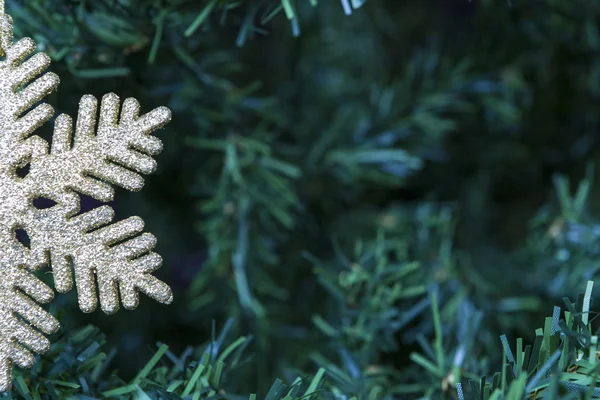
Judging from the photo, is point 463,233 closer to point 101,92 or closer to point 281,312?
point 281,312

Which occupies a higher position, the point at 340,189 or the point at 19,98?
the point at 19,98

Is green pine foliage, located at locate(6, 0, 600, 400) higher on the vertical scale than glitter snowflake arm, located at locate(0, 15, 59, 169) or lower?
lower

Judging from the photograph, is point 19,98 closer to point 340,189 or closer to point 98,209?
point 98,209

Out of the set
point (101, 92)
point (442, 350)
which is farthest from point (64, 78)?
point (442, 350)

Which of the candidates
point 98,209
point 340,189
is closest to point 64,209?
point 98,209
